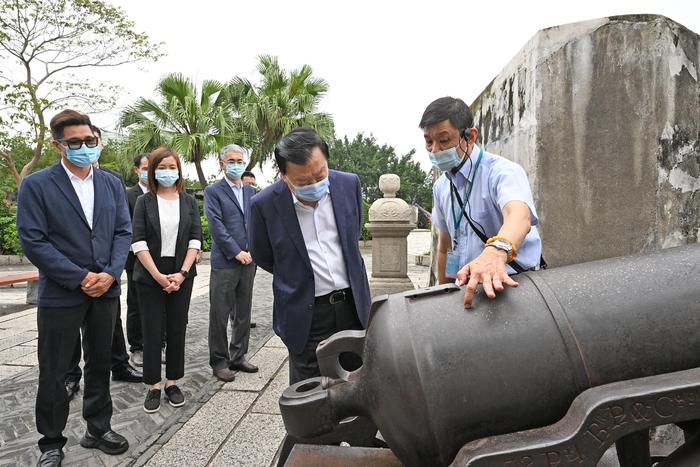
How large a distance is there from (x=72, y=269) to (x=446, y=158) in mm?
2058

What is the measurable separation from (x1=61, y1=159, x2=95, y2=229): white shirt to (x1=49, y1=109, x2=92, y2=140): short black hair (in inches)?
6.5

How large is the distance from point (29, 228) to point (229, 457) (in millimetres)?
1663

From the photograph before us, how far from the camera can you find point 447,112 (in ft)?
6.35

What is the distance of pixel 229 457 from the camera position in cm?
284

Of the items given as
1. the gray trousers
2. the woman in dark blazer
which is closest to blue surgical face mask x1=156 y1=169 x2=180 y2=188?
the woman in dark blazer

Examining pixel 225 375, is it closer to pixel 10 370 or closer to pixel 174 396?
pixel 174 396

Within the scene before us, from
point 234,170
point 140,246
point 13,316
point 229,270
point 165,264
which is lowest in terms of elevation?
point 13,316

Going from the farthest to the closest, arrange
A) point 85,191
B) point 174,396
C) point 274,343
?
1. point 274,343
2. point 174,396
3. point 85,191

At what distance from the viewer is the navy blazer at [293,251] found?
2.31 meters

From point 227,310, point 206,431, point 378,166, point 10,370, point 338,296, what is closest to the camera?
point 338,296

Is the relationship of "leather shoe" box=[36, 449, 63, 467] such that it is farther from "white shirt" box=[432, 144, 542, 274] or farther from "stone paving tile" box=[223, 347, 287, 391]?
"white shirt" box=[432, 144, 542, 274]

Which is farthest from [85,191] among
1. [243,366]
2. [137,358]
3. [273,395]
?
[137,358]

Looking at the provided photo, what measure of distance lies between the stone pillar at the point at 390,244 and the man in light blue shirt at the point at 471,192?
4662 millimetres

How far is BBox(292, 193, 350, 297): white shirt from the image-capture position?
7.74 ft
